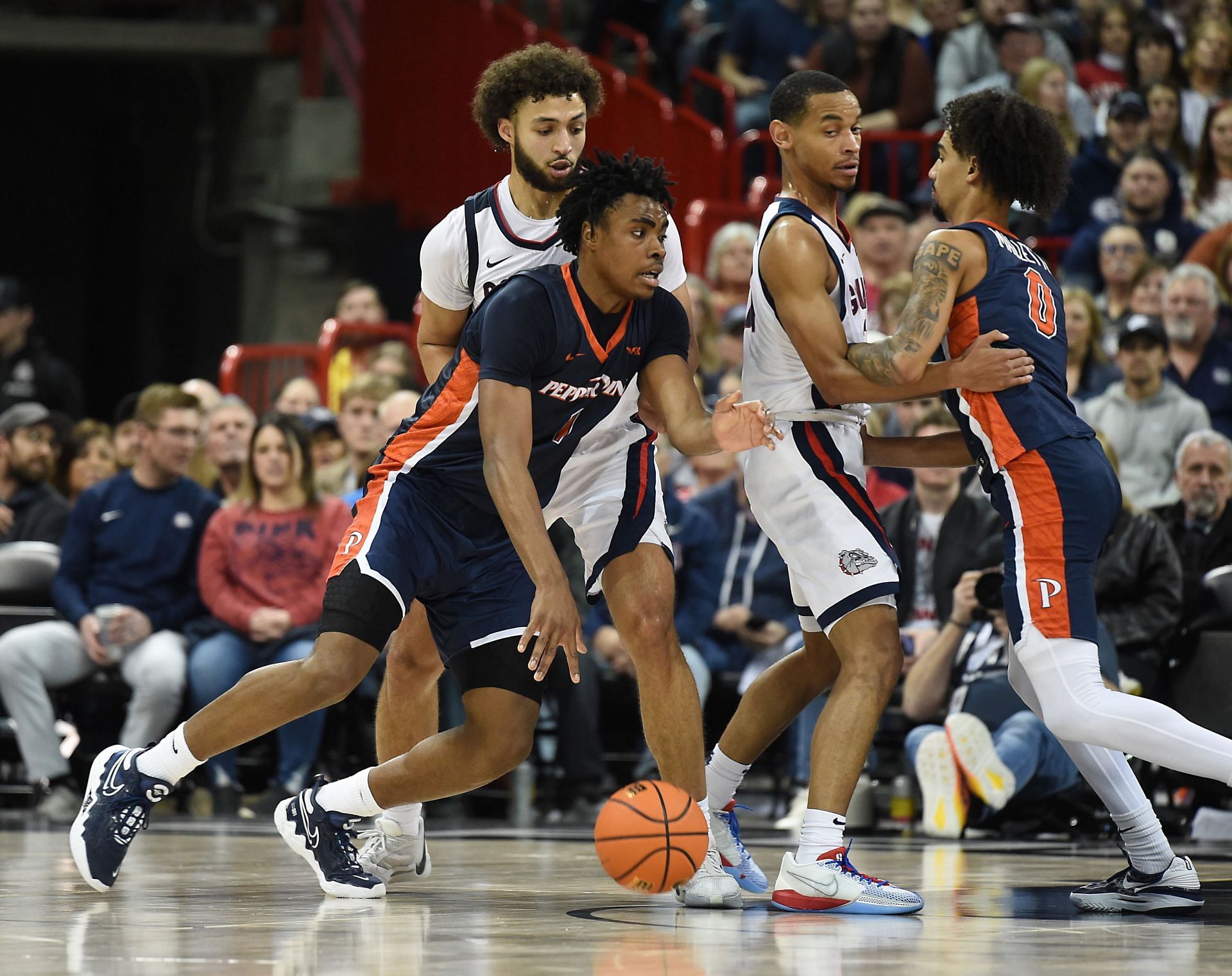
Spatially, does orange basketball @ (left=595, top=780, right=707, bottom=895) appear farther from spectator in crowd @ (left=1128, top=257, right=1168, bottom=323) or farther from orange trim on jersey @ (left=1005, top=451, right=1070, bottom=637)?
spectator in crowd @ (left=1128, top=257, right=1168, bottom=323)

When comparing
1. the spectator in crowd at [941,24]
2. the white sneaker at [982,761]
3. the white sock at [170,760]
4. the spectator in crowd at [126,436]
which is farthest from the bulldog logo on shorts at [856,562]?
the spectator in crowd at [941,24]

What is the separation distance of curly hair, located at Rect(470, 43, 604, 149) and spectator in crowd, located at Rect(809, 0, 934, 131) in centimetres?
740

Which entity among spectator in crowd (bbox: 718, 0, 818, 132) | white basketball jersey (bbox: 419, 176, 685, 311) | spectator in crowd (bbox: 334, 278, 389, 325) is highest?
spectator in crowd (bbox: 718, 0, 818, 132)

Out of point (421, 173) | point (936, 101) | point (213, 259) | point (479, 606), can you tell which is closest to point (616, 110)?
point (936, 101)

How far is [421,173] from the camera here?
55.1 feet

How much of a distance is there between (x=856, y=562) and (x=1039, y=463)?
0.58 meters

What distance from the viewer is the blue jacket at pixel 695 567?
9.70 meters

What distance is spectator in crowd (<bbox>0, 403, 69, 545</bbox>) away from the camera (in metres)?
10.8

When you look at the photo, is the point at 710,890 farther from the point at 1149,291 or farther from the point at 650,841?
the point at 1149,291

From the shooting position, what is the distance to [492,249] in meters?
6.12

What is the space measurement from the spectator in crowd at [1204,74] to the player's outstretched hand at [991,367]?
8016 mm

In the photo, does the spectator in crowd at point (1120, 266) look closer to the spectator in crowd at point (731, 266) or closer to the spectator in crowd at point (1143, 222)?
the spectator in crowd at point (1143, 222)

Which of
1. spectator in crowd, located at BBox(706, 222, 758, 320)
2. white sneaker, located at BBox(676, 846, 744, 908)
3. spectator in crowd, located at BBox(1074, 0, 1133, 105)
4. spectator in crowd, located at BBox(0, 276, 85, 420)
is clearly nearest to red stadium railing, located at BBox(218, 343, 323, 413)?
spectator in crowd, located at BBox(0, 276, 85, 420)

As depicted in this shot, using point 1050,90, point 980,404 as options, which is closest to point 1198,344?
point 1050,90
